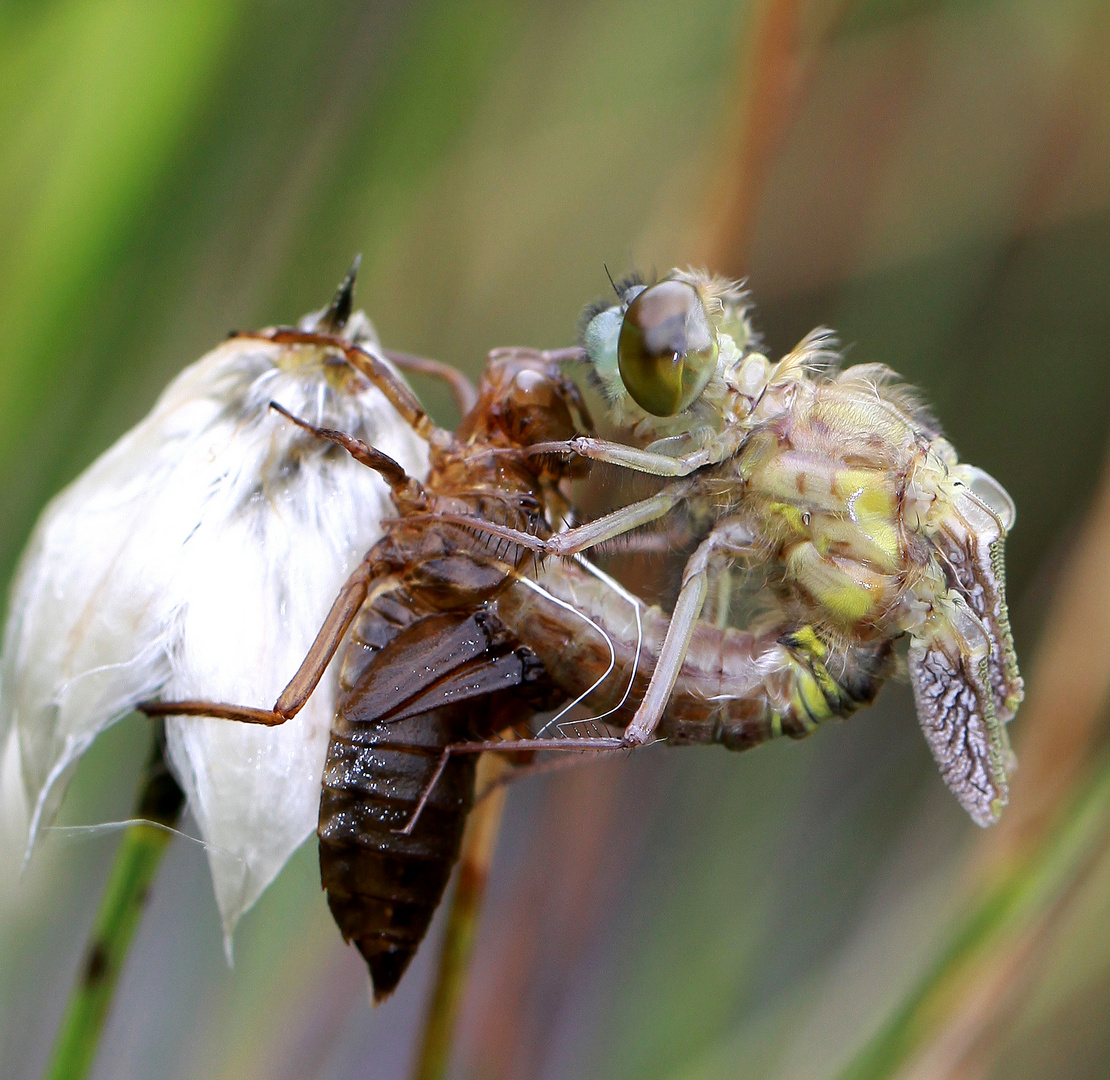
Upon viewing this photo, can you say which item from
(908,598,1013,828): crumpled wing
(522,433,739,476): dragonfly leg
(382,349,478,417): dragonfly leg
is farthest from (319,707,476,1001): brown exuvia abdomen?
(908,598,1013,828): crumpled wing

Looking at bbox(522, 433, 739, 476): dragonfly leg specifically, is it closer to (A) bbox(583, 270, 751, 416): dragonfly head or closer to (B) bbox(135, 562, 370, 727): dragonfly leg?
(A) bbox(583, 270, 751, 416): dragonfly head

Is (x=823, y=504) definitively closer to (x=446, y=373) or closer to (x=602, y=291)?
(x=446, y=373)

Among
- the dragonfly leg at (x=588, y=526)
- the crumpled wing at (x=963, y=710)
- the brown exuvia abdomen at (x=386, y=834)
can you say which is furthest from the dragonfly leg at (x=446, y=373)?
the crumpled wing at (x=963, y=710)

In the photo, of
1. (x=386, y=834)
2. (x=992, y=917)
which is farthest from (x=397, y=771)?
(x=992, y=917)

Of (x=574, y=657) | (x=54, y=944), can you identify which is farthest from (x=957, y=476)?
(x=54, y=944)

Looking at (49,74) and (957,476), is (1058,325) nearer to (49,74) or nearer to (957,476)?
(957,476)
